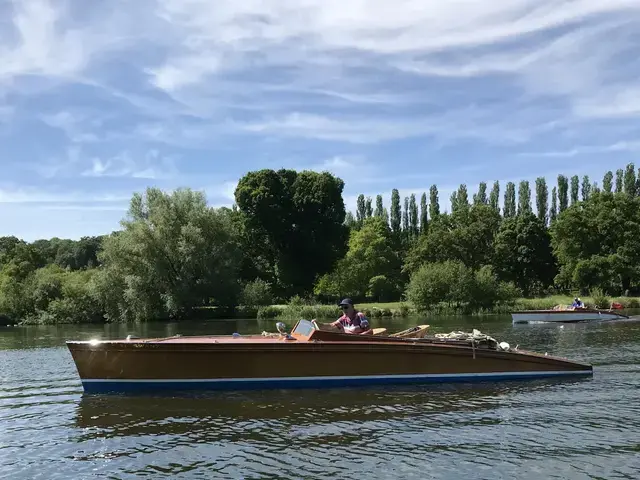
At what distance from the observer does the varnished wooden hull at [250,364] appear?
1420 cm

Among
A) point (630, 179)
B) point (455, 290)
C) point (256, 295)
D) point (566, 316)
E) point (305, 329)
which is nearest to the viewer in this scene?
point (305, 329)

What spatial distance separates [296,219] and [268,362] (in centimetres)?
5554

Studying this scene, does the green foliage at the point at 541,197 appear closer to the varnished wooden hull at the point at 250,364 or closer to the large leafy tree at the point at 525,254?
the large leafy tree at the point at 525,254

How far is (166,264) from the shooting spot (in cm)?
5191

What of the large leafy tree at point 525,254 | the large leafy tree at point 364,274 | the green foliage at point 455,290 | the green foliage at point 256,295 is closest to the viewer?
the green foliage at point 455,290

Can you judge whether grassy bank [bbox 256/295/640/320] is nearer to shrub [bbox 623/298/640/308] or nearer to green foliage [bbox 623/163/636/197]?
shrub [bbox 623/298/640/308]

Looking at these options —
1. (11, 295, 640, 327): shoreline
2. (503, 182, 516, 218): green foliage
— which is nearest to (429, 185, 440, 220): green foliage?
(503, 182, 516, 218): green foliage

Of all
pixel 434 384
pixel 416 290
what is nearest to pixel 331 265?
pixel 416 290

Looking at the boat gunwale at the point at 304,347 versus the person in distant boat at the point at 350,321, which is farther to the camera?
the person in distant boat at the point at 350,321

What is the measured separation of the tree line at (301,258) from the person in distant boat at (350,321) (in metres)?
37.0

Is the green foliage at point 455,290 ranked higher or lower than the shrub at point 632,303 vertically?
higher

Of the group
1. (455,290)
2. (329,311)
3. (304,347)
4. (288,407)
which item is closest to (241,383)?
(304,347)

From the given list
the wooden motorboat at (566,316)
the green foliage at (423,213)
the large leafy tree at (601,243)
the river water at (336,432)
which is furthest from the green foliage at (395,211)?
the river water at (336,432)

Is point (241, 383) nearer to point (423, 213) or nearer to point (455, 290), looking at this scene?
point (455, 290)
